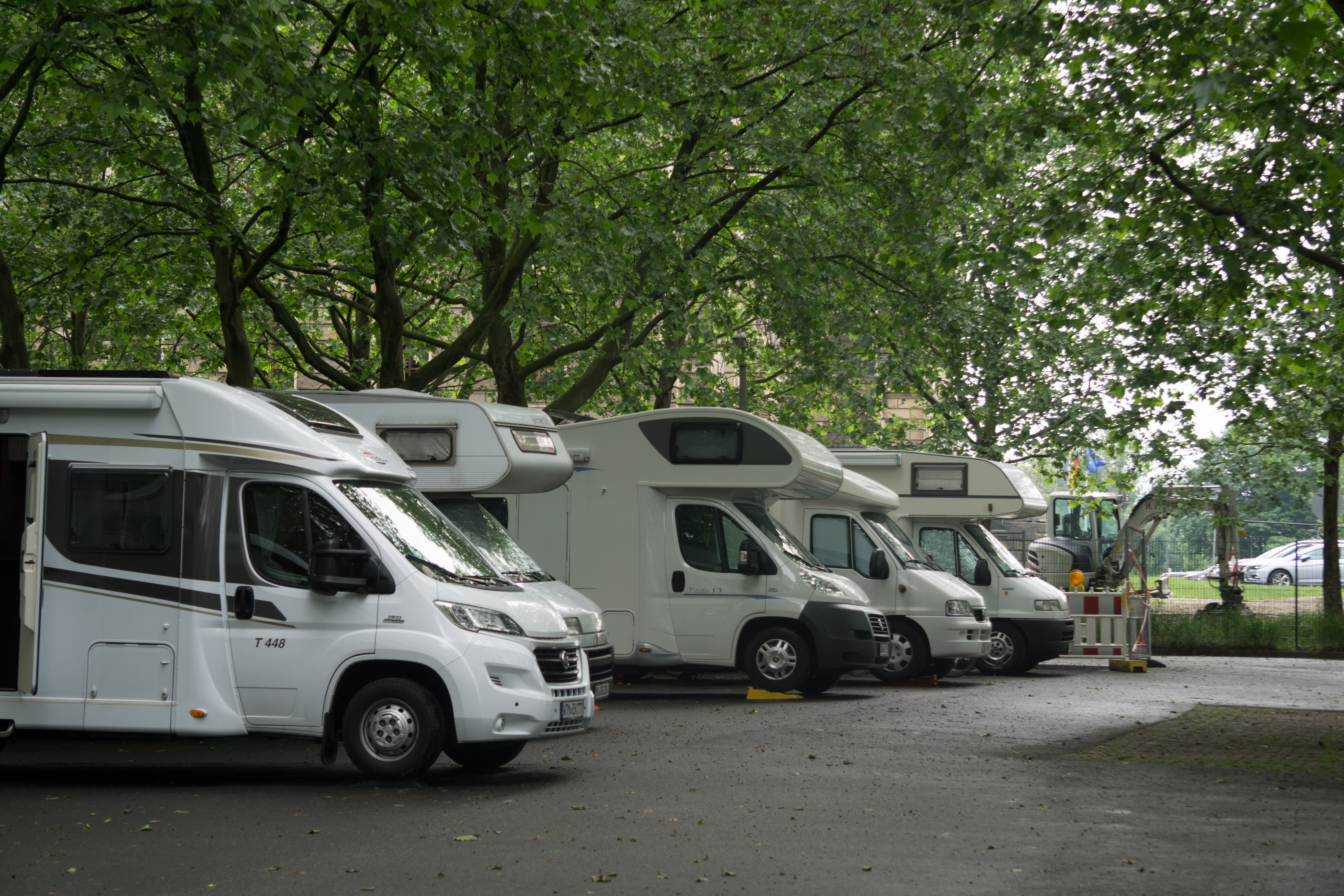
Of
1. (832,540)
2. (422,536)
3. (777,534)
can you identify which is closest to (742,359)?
(832,540)

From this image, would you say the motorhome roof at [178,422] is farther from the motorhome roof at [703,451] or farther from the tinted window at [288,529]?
the motorhome roof at [703,451]

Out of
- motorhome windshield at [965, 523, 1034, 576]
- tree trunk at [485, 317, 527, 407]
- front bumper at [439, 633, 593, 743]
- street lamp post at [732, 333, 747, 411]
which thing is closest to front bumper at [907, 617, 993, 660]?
motorhome windshield at [965, 523, 1034, 576]

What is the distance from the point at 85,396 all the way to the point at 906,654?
10.4 m

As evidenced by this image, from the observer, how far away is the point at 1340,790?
9.15 metres

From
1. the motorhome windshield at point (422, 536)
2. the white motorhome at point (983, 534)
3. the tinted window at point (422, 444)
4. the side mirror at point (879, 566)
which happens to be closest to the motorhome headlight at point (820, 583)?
the side mirror at point (879, 566)

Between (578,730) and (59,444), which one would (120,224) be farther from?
(578,730)

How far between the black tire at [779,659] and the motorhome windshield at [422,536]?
215 inches

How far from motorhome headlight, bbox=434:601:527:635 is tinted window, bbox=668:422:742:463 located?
601 centimetres

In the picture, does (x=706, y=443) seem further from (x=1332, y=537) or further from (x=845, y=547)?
(x=1332, y=537)

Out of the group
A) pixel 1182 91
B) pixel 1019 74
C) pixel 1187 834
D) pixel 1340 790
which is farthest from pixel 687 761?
pixel 1019 74

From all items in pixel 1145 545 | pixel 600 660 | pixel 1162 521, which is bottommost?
→ pixel 600 660

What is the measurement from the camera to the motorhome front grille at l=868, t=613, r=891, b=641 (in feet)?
48.2

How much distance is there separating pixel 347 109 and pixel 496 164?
1.90 m

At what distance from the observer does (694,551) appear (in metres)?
14.9
